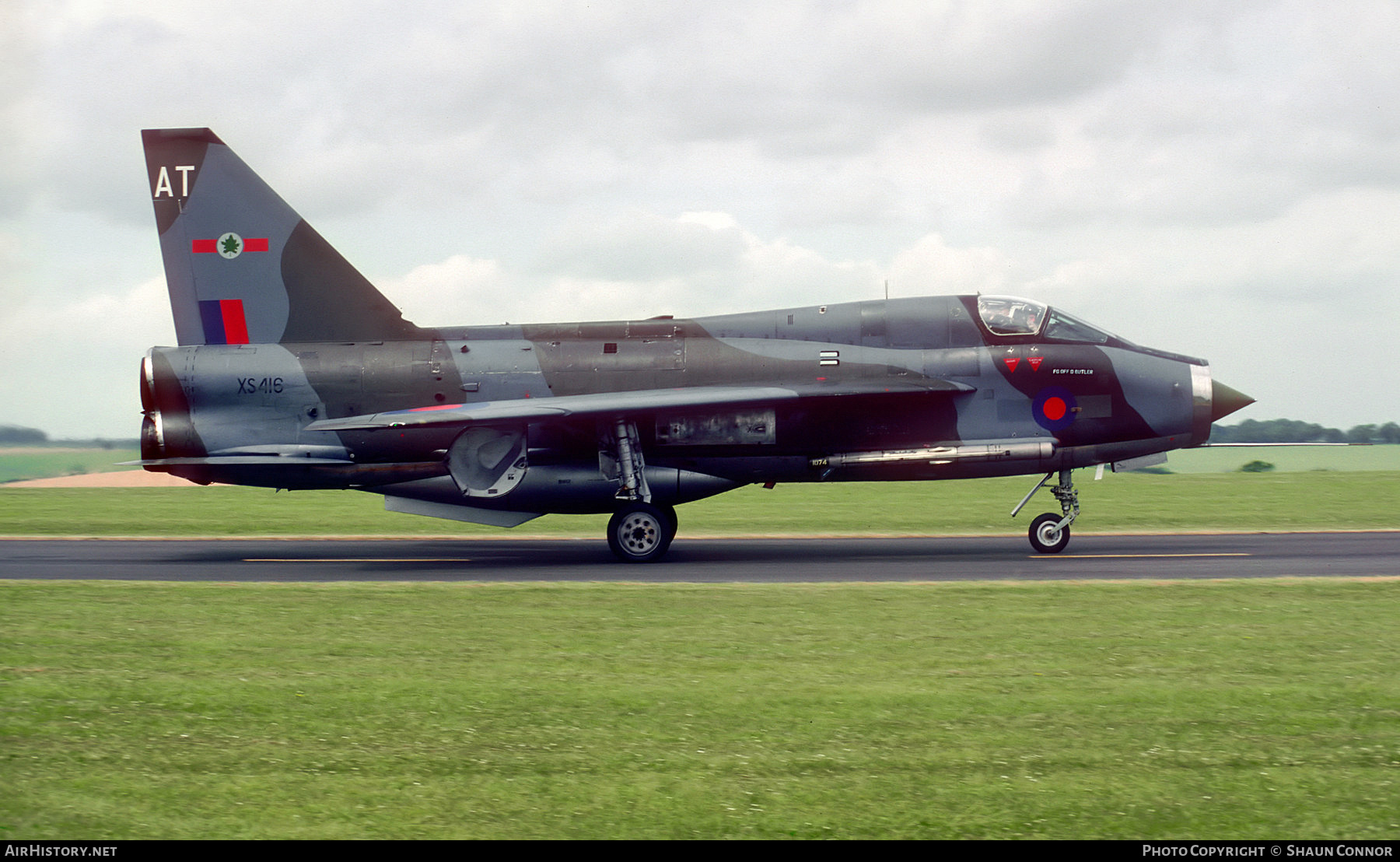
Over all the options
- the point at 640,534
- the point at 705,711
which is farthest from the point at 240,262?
the point at 705,711


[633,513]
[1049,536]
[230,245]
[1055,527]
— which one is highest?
[230,245]

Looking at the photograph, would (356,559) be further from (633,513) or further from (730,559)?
(730,559)

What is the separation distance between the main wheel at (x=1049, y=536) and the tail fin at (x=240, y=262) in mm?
10768

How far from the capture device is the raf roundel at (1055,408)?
60.3ft

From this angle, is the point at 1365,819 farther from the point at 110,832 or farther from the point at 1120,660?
the point at 110,832

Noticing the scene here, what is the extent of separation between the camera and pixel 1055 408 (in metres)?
18.4

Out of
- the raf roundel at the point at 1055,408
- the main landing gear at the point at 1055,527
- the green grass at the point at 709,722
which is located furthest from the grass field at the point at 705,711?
the raf roundel at the point at 1055,408

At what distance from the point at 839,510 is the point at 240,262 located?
1452 cm

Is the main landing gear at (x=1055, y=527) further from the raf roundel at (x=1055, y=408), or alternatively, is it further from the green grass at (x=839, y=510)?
the green grass at (x=839, y=510)

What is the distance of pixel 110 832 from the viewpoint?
523cm

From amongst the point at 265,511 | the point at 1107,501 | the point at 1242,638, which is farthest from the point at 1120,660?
the point at 265,511

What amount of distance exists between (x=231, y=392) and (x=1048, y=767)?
16932mm

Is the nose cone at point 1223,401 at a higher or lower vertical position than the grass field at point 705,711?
higher

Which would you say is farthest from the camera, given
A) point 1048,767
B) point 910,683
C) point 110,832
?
point 910,683
